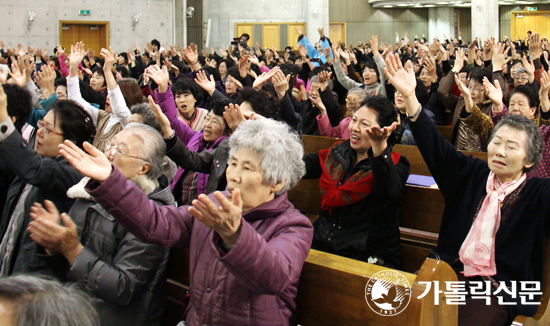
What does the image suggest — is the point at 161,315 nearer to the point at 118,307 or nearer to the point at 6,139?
the point at 118,307

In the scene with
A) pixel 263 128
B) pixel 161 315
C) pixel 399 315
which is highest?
pixel 263 128

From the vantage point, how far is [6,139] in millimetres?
2062

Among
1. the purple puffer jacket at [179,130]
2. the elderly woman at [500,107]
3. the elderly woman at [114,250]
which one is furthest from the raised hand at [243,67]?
the elderly woman at [114,250]

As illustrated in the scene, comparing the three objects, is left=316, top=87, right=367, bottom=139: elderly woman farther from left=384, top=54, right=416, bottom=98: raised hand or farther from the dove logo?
the dove logo

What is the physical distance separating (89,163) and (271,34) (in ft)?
59.9

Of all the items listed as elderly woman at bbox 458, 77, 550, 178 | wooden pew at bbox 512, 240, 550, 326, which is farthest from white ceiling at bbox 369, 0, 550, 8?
wooden pew at bbox 512, 240, 550, 326

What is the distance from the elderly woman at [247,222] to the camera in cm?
142

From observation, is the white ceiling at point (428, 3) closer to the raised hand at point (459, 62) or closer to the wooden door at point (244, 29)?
the wooden door at point (244, 29)

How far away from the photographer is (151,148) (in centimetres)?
212

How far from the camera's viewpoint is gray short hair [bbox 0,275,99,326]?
0.86m

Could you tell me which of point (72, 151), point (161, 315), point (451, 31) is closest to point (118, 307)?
point (161, 315)

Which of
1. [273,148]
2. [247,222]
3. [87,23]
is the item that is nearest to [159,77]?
[273,148]

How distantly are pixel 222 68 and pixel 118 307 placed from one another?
7380 millimetres

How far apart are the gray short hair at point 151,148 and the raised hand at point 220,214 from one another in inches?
35.2
